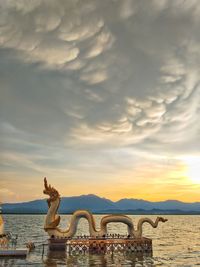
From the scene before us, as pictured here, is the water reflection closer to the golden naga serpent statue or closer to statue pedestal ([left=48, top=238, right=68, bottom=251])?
statue pedestal ([left=48, top=238, right=68, bottom=251])

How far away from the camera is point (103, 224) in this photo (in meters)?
59.3

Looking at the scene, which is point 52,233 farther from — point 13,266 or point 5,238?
point 13,266

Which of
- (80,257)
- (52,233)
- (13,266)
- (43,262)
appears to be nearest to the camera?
(13,266)

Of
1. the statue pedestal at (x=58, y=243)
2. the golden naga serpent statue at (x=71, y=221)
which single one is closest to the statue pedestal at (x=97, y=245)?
the statue pedestal at (x=58, y=243)

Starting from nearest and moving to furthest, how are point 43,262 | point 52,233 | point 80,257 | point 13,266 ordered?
point 13,266
point 43,262
point 80,257
point 52,233

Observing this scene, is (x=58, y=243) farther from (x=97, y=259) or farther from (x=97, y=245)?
(x=97, y=259)

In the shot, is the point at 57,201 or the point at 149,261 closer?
the point at 149,261

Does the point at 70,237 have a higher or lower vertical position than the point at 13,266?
higher

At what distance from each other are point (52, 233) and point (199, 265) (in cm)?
2221

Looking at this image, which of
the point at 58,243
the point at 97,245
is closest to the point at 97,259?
the point at 97,245

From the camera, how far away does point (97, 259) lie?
53.4m

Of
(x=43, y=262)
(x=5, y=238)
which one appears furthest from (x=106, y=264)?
(x=5, y=238)

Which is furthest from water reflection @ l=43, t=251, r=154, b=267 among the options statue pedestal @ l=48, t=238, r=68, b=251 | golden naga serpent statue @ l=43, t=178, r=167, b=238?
golden naga serpent statue @ l=43, t=178, r=167, b=238

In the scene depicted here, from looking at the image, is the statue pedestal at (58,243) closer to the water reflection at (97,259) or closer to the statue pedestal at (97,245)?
the statue pedestal at (97,245)
